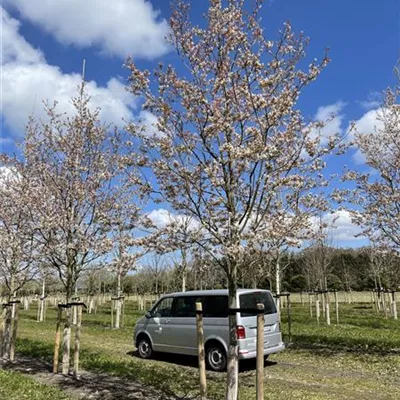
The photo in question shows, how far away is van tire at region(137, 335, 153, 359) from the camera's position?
467 inches

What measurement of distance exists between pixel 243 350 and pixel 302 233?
4299mm

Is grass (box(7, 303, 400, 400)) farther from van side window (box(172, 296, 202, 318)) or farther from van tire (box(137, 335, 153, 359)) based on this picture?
van side window (box(172, 296, 202, 318))

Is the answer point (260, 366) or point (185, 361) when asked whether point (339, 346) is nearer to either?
point (185, 361)

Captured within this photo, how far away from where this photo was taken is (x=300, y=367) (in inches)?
390

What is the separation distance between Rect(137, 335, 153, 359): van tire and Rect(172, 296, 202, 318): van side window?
123 centimetres

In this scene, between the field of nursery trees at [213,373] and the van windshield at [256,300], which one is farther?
the van windshield at [256,300]

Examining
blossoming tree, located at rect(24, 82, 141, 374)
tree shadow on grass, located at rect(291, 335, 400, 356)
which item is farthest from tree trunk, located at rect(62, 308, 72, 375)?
tree shadow on grass, located at rect(291, 335, 400, 356)

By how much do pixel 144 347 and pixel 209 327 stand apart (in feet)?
8.98

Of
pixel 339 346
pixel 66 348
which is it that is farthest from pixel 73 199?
pixel 339 346

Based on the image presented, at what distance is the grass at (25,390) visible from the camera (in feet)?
22.6

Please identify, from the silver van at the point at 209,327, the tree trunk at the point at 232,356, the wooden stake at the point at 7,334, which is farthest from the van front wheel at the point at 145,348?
the tree trunk at the point at 232,356

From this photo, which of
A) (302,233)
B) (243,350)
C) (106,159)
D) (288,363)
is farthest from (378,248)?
(106,159)

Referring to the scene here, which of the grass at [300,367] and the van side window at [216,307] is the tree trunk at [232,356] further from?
the van side window at [216,307]

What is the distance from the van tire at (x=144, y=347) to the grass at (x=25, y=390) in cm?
434
